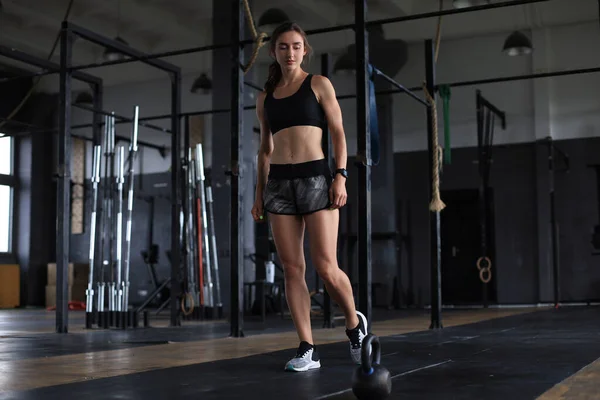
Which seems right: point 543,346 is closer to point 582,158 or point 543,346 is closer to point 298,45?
point 298,45

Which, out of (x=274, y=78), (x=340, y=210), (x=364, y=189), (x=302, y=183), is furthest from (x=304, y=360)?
(x=340, y=210)

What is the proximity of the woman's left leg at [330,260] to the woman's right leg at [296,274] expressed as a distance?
58 millimetres

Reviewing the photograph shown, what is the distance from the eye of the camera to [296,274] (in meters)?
2.96

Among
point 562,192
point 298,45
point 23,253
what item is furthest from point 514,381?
point 23,253

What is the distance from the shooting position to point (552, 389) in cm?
229

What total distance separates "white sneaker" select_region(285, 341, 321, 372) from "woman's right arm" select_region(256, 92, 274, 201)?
1.99 feet

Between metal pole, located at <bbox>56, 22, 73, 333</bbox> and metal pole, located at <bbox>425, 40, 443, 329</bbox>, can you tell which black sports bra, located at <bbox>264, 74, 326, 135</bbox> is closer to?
metal pole, located at <bbox>425, 40, 443, 329</bbox>

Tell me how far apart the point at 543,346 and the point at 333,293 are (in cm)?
143

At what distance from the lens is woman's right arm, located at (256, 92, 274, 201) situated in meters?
3.07

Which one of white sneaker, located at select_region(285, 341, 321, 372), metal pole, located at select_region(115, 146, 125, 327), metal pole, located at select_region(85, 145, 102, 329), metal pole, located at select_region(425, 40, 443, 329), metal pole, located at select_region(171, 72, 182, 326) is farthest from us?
metal pole, located at select_region(171, 72, 182, 326)

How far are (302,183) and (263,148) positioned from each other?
14.2 inches

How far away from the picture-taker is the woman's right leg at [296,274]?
288cm

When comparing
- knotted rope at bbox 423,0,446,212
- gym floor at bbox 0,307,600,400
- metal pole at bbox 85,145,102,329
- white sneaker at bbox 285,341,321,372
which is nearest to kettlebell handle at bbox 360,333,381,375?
gym floor at bbox 0,307,600,400

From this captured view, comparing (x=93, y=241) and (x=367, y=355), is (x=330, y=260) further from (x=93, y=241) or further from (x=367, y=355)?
(x=93, y=241)
